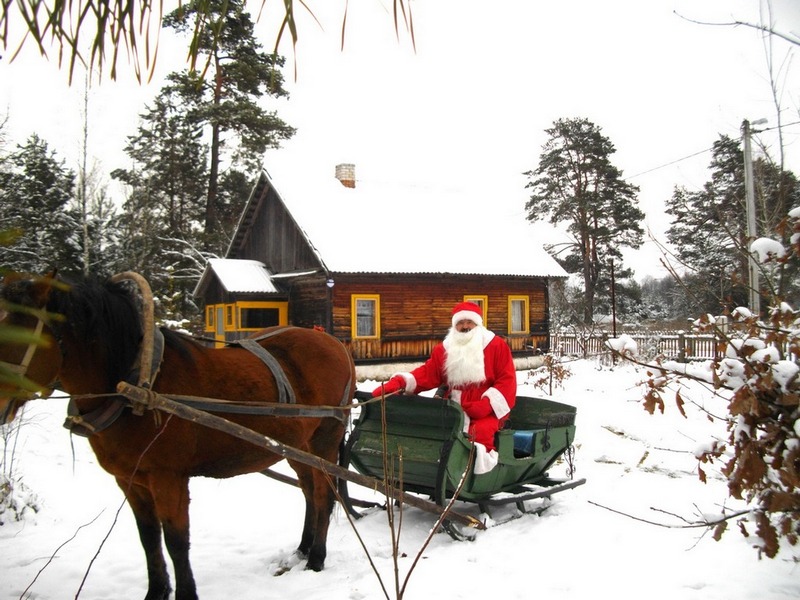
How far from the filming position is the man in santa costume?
4566 millimetres

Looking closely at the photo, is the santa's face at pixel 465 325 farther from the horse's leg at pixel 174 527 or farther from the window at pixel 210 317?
the window at pixel 210 317

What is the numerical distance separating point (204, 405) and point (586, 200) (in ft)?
95.2

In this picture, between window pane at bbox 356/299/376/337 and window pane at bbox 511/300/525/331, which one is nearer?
window pane at bbox 356/299/376/337

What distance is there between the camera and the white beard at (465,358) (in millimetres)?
4758

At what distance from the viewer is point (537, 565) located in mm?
3729

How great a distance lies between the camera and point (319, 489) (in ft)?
13.7

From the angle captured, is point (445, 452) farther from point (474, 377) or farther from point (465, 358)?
point (465, 358)

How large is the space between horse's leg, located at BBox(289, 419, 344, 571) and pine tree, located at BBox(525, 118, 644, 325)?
26.3 meters

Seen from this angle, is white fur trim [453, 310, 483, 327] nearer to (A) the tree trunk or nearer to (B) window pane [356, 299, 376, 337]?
(B) window pane [356, 299, 376, 337]

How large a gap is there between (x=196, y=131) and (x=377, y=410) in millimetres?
22031

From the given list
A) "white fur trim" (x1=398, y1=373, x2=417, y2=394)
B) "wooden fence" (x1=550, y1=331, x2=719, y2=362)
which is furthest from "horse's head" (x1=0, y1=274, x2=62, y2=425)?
"wooden fence" (x1=550, y1=331, x2=719, y2=362)

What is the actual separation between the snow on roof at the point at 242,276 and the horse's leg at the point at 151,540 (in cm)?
1250

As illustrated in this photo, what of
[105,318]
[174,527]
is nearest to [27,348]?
[105,318]

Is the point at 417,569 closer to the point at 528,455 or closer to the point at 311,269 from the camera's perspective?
the point at 528,455
